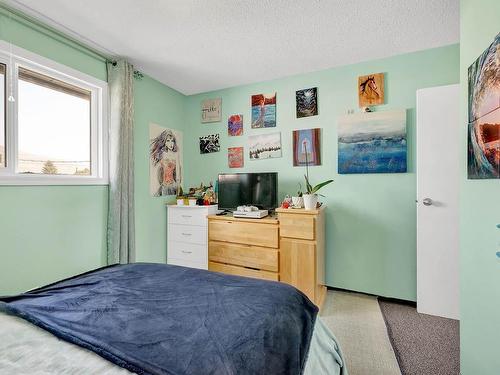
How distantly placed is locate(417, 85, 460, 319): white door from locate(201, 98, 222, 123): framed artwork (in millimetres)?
2217

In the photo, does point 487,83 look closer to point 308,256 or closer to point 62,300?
point 308,256

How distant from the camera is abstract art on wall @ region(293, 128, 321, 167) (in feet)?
8.79

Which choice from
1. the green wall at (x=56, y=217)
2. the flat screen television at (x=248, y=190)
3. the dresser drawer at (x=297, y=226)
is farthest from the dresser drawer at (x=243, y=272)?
the green wall at (x=56, y=217)

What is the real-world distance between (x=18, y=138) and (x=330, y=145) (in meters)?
2.79

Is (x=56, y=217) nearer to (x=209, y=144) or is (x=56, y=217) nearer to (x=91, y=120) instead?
(x=91, y=120)

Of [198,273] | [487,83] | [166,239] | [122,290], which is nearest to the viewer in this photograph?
[487,83]

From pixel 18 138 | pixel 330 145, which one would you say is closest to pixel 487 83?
pixel 330 145

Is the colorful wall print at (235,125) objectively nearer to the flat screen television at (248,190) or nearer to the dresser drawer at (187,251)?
the flat screen television at (248,190)

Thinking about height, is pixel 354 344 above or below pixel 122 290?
below

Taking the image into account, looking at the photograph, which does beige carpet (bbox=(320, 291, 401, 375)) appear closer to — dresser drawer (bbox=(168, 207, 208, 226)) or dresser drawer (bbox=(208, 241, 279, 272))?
dresser drawer (bbox=(208, 241, 279, 272))

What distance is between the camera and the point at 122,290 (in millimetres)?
1192

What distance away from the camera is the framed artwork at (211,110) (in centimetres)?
317

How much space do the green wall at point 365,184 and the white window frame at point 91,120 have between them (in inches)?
64.3

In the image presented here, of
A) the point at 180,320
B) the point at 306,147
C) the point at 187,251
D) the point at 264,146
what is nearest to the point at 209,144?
the point at 264,146
